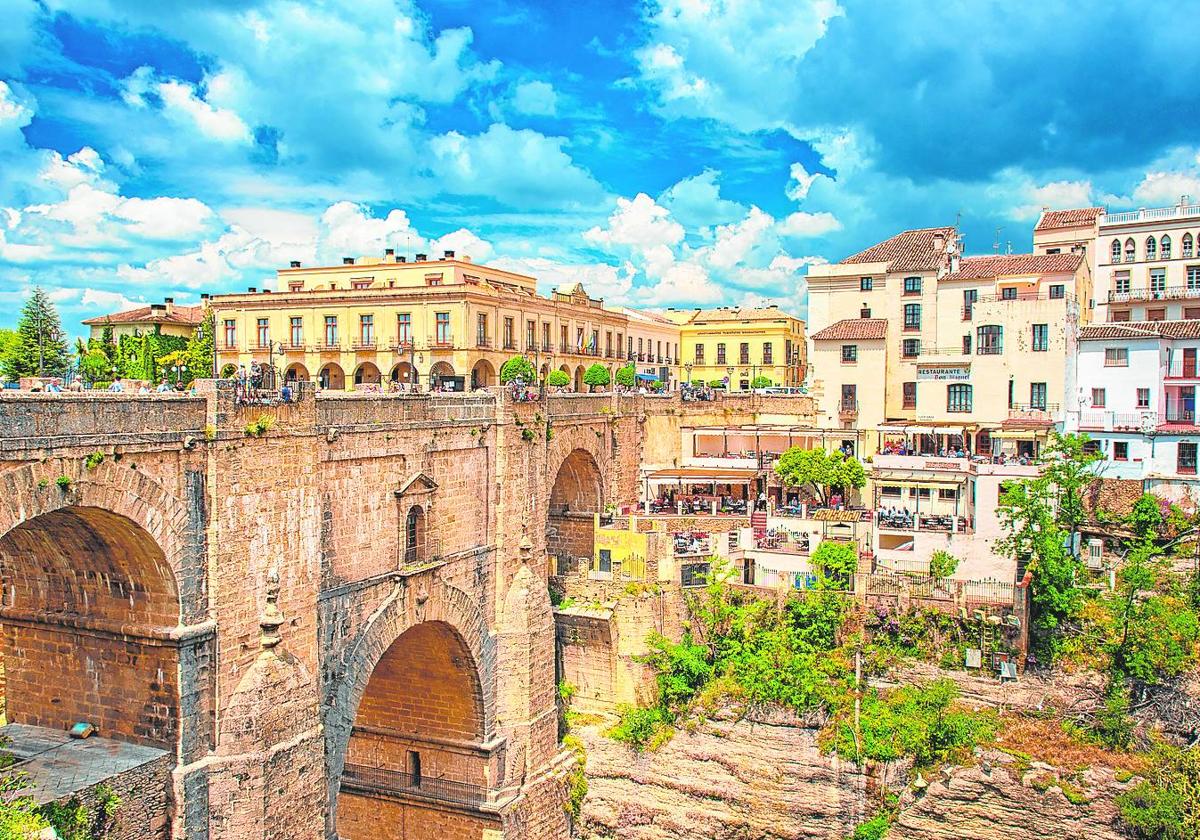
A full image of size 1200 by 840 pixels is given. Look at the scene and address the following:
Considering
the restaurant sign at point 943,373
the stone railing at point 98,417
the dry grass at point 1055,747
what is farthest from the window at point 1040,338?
the stone railing at point 98,417

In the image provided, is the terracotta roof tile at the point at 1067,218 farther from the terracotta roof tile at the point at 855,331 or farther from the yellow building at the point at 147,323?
the yellow building at the point at 147,323

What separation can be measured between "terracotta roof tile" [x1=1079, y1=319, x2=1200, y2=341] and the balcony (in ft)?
16.8

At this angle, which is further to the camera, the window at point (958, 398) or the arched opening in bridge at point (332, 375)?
the arched opening in bridge at point (332, 375)

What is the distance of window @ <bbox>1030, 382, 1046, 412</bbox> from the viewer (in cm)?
3647

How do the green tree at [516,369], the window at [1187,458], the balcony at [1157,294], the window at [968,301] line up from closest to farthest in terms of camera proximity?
the window at [1187,458] < the window at [968,301] < the balcony at [1157,294] < the green tree at [516,369]

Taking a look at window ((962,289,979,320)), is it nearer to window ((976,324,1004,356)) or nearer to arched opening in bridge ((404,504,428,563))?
window ((976,324,1004,356))

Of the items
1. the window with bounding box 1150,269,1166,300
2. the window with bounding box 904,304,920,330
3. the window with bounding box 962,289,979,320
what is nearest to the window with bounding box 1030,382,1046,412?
the window with bounding box 962,289,979,320

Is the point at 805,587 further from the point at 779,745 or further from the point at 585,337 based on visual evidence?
the point at 585,337

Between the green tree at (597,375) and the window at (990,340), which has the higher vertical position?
the window at (990,340)

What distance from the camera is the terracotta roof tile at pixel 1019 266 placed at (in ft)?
122

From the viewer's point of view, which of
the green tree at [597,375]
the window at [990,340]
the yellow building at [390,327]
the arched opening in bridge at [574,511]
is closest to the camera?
the arched opening in bridge at [574,511]

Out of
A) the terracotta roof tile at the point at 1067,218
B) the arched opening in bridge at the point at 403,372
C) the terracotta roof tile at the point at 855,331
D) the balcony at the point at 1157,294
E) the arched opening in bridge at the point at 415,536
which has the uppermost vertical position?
the terracotta roof tile at the point at 1067,218

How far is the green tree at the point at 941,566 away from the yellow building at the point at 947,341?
27.4 feet

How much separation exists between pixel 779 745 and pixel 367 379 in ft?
96.3
